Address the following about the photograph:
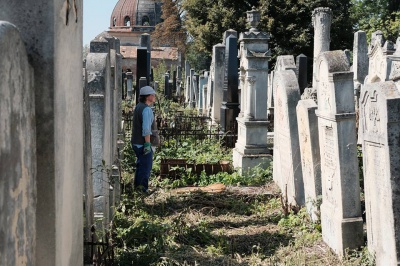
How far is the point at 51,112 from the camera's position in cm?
234

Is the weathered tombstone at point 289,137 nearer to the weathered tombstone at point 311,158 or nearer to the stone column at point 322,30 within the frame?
the weathered tombstone at point 311,158

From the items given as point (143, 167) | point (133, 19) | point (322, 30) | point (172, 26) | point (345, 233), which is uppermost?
point (133, 19)

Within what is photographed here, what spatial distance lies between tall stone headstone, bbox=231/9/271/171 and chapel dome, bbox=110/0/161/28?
69.7m

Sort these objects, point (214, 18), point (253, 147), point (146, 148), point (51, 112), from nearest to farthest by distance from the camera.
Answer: point (51, 112) < point (146, 148) < point (253, 147) < point (214, 18)

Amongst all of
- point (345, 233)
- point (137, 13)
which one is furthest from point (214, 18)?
point (137, 13)

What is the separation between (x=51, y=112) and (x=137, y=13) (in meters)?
81.1

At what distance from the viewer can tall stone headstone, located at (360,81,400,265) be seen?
4770mm

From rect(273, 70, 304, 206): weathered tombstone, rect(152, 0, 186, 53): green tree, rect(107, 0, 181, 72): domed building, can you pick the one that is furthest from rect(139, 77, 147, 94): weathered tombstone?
rect(107, 0, 181, 72): domed building

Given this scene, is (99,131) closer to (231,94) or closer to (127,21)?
(231,94)

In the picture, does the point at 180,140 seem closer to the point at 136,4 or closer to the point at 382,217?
the point at 382,217

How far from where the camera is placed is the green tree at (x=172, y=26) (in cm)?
5609

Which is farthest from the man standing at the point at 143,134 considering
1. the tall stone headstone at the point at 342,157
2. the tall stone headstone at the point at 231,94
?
the tall stone headstone at the point at 231,94

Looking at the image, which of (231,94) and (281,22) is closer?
(231,94)

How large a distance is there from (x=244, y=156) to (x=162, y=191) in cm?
228
